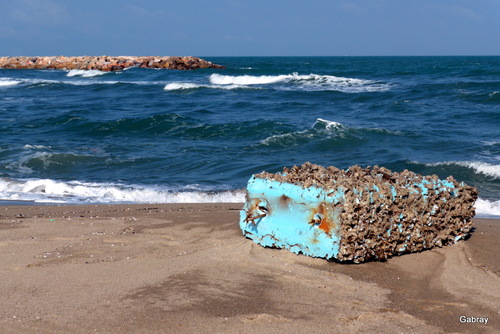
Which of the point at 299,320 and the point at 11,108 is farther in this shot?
the point at 11,108

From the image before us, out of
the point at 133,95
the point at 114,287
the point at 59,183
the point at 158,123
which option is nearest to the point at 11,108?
the point at 133,95

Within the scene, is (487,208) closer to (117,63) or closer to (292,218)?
(292,218)

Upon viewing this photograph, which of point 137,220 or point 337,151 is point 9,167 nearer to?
point 137,220

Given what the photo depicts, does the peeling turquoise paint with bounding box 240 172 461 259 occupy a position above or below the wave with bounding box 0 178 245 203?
above

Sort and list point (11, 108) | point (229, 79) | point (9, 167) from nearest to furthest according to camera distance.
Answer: point (9, 167) → point (11, 108) → point (229, 79)

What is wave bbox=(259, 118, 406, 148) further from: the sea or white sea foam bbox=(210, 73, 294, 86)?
white sea foam bbox=(210, 73, 294, 86)

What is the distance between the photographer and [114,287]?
154 inches

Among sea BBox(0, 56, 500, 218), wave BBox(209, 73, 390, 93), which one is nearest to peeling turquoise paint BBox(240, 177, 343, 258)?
sea BBox(0, 56, 500, 218)

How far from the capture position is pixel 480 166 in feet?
31.9

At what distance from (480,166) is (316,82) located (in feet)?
69.1

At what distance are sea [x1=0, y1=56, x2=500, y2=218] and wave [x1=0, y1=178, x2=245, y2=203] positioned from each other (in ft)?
0.05

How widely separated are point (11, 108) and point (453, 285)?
1961 centimetres

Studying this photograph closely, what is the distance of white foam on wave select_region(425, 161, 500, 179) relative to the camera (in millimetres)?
9414

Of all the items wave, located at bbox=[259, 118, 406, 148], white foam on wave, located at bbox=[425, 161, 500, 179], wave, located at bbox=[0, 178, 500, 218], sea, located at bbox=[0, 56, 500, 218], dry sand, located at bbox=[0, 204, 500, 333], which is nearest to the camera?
dry sand, located at bbox=[0, 204, 500, 333]
